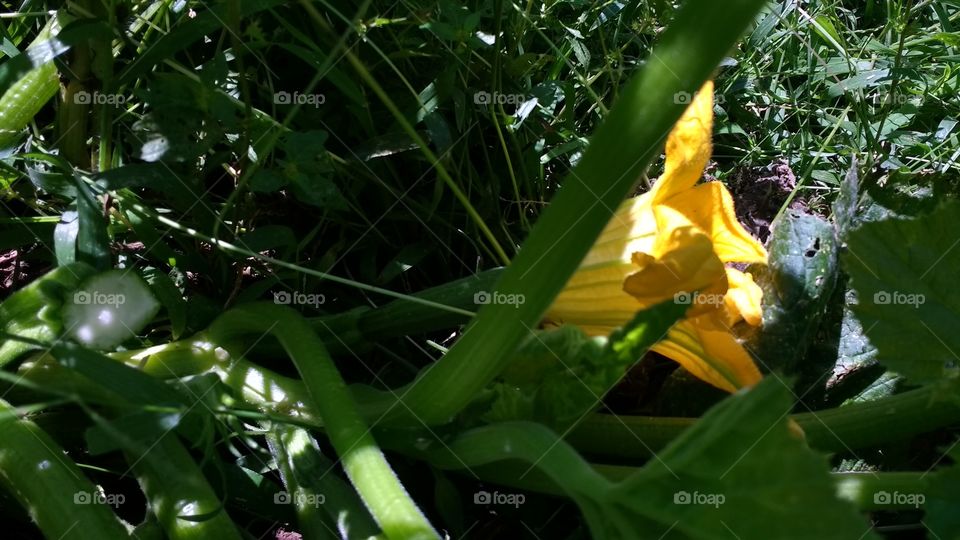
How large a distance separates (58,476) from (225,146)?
0.67 metres

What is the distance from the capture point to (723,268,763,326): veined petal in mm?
1521

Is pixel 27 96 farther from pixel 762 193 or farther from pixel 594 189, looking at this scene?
pixel 762 193

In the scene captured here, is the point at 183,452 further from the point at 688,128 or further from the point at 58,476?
the point at 688,128

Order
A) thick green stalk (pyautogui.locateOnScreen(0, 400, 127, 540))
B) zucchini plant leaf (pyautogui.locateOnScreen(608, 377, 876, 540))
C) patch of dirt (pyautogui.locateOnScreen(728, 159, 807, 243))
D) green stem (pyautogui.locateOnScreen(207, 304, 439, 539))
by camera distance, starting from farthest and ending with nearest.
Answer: patch of dirt (pyautogui.locateOnScreen(728, 159, 807, 243)), thick green stalk (pyautogui.locateOnScreen(0, 400, 127, 540)), green stem (pyautogui.locateOnScreen(207, 304, 439, 539)), zucchini plant leaf (pyautogui.locateOnScreen(608, 377, 876, 540))

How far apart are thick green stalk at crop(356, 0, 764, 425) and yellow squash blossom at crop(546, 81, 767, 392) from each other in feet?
0.64

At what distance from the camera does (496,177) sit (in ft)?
6.47

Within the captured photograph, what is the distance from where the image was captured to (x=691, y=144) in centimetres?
152

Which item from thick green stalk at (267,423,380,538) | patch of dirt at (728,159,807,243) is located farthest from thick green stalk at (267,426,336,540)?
patch of dirt at (728,159,807,243)

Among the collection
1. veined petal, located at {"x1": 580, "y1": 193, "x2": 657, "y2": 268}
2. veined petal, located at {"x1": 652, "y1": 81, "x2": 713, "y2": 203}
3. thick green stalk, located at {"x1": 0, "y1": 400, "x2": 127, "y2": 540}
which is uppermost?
veined petal, located at {"x1": 652, "y1": 81, "x2": 713, "y2": 203}

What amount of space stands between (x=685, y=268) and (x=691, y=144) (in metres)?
0.21

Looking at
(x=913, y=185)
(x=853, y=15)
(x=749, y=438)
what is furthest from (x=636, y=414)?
(x=853, y=15)

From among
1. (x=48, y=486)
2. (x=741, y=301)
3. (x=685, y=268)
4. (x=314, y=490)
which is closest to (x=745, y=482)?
(x=685, y=268)

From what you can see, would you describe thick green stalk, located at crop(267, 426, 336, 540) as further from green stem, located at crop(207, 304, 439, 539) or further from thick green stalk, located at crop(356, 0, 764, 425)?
thick green stalk, located at crop(356, 0, 764, 425)

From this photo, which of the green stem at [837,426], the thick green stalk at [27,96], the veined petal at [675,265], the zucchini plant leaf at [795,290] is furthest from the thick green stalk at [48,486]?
the zucchini plant leaf at [795,290]
